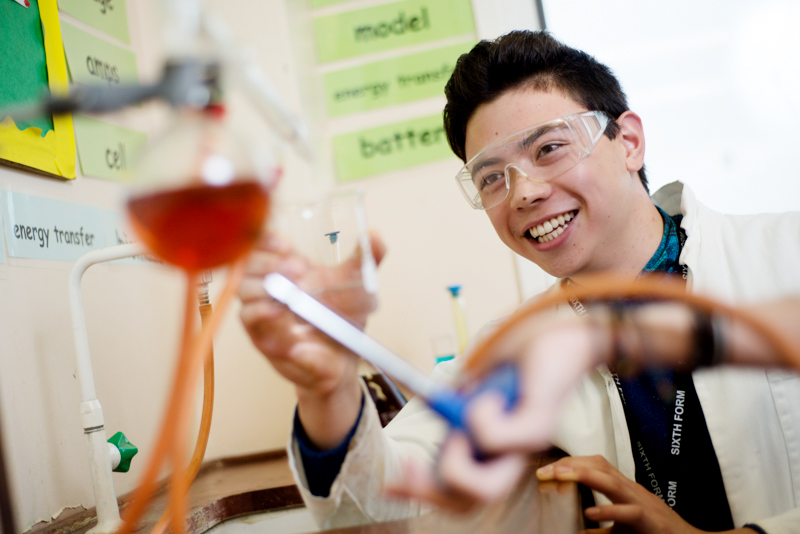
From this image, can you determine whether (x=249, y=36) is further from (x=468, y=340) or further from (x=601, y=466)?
(x=601, y=466)

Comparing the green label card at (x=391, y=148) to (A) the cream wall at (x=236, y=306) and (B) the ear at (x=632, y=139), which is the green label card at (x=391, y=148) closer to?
(A) the cream wall at (x=236, y=306)

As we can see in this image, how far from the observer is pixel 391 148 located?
5.12ft

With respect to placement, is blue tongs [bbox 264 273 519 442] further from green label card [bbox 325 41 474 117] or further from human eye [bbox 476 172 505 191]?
green label card [bbox 325 41 474 117]

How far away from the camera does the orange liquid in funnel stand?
0.25 meters

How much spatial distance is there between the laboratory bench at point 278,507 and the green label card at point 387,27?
1.14 metres

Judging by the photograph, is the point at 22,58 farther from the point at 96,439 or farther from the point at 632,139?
the point at 632,139

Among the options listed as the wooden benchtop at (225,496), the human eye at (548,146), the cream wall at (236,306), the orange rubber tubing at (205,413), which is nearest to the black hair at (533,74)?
the human eye at (548,146)

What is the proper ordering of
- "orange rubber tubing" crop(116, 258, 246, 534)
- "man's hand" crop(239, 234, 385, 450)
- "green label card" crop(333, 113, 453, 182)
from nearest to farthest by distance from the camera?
"orange rubber tubing" crop(116, 258, 246, 534) < "man's hand" crop(239, 234, 385, 450) < "green label card" crop(333, 113, 453, 182)

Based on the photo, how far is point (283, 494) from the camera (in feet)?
3.70

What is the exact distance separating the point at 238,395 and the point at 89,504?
491 mm

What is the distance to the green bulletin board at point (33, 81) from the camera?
0.92 m

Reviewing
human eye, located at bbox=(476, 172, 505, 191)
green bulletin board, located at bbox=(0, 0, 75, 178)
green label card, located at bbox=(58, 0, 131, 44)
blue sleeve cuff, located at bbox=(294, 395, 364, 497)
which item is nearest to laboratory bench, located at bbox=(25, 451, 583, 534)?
blue sleeve cuff, located at bbox=(294, 395, 364, 497)

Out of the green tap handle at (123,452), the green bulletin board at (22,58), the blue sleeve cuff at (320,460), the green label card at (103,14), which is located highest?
the green label card at (103,14)

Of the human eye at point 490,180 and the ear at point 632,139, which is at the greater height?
the ear at point 632,139
